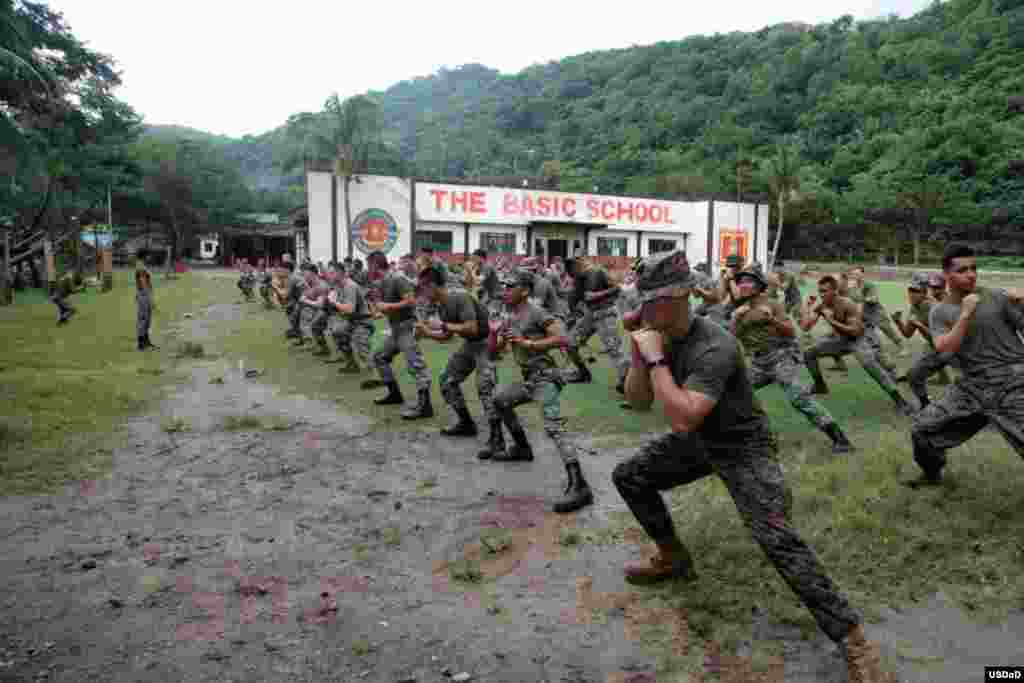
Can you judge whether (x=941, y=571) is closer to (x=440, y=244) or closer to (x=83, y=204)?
(x=440, y=244)

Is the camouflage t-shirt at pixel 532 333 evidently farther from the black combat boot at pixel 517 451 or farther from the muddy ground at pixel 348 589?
the muddy ground at pixel 348 589

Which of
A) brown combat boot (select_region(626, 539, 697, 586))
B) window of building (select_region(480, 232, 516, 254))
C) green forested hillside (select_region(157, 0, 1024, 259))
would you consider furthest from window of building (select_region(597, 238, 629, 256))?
brown combat boot (select_region(626, 539, 697, 586))

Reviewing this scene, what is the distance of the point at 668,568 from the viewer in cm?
397

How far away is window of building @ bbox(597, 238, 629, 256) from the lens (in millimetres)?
34719

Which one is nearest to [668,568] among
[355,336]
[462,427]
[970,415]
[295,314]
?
[970,415]

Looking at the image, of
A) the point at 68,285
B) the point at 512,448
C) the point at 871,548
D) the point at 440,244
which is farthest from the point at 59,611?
the point at 440,244

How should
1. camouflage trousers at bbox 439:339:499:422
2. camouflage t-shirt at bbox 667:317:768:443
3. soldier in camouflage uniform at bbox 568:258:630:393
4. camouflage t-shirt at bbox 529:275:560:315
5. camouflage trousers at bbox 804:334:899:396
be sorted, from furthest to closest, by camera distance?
1. soldier in camouflage uniform at bbox 568:258:630:393
2. camouflage t-shirt at bbox 529:275:560:315
3. camouflage trousers at bbox 804:334:899:396
4. camouflage trousers at bbox 439:339:499:422
5. camouflage t-shirt at bbox 667:317:768:443

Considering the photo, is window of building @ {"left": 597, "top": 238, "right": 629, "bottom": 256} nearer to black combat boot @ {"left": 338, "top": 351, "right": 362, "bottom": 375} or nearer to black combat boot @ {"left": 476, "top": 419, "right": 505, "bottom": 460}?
black combat boot @ {"left": 338, "top": 351, "right": 362, "bottom": 375}

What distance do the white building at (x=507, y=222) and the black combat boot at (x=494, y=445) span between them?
2287 cm

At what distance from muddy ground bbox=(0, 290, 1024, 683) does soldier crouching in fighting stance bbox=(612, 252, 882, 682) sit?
34cm

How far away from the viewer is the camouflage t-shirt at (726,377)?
318 centimetres

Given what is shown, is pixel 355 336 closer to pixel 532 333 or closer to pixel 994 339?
pixel 532 333

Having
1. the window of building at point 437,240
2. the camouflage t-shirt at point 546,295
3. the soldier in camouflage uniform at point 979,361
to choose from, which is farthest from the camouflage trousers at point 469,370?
the window of building at point 437,240

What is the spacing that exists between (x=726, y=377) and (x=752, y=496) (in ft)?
2.03
